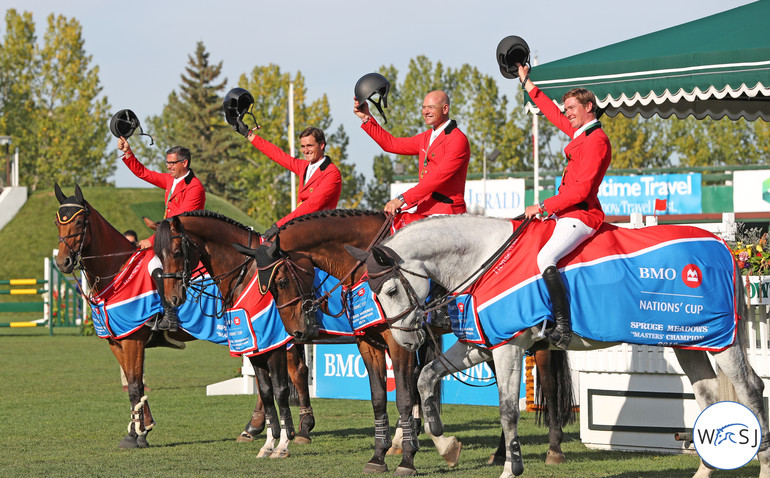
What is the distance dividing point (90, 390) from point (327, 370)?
4.10m

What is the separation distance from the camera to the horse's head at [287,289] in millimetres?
8117

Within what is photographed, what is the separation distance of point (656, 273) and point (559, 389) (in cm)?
242

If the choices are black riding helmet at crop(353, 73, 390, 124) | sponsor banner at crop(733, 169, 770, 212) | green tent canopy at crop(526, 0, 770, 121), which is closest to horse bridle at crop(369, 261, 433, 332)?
black riding helmet at crop(353, 73, 390, 124)

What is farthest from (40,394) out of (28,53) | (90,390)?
(28,53)

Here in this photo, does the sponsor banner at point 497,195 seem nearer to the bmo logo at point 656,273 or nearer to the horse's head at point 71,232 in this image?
the horse's head at point 71,232

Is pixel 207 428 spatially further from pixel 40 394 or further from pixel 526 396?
pixel 40 394

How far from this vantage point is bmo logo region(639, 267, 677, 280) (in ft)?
24.7

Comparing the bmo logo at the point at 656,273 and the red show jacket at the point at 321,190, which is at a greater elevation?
the red show jacket at the point at 321,190

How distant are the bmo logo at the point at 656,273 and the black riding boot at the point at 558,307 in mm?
645

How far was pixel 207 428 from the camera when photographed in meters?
11.8

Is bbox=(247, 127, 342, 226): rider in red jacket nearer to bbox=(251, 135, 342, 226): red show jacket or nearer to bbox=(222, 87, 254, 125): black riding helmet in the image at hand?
bbox=(251, 135, 342, 226): red show jacket

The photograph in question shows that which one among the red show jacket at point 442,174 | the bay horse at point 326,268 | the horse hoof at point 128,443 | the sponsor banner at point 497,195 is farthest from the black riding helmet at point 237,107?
the sponsor banner at point 497,195

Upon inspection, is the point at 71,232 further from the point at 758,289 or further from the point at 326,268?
the point at 758,289

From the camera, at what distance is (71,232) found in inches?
409
